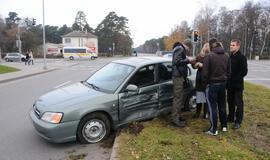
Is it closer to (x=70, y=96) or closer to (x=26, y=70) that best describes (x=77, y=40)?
(x=26, y=70)

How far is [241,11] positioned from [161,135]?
78587 mm

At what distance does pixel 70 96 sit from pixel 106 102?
73cm

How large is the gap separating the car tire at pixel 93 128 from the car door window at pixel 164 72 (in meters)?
1.59

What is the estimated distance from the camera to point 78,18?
124312 mm

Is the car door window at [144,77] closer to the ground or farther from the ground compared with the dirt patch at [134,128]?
farther from the ground

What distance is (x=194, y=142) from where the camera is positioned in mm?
4770

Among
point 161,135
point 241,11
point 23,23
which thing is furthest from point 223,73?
point 23,23

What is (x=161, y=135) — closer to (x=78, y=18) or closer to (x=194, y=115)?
(x=194, y=115)

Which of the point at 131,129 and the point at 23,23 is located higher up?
the point at 23,23

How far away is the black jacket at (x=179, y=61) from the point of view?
221 inches

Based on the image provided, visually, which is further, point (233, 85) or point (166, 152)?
point (233, 85)

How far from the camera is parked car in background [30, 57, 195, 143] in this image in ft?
16.1

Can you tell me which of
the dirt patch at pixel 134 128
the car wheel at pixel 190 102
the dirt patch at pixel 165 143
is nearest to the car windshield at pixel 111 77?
the dirt patch at pixel 134 128

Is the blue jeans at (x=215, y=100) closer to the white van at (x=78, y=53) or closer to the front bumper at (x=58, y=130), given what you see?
the front bumper at (x=58, y=130)
